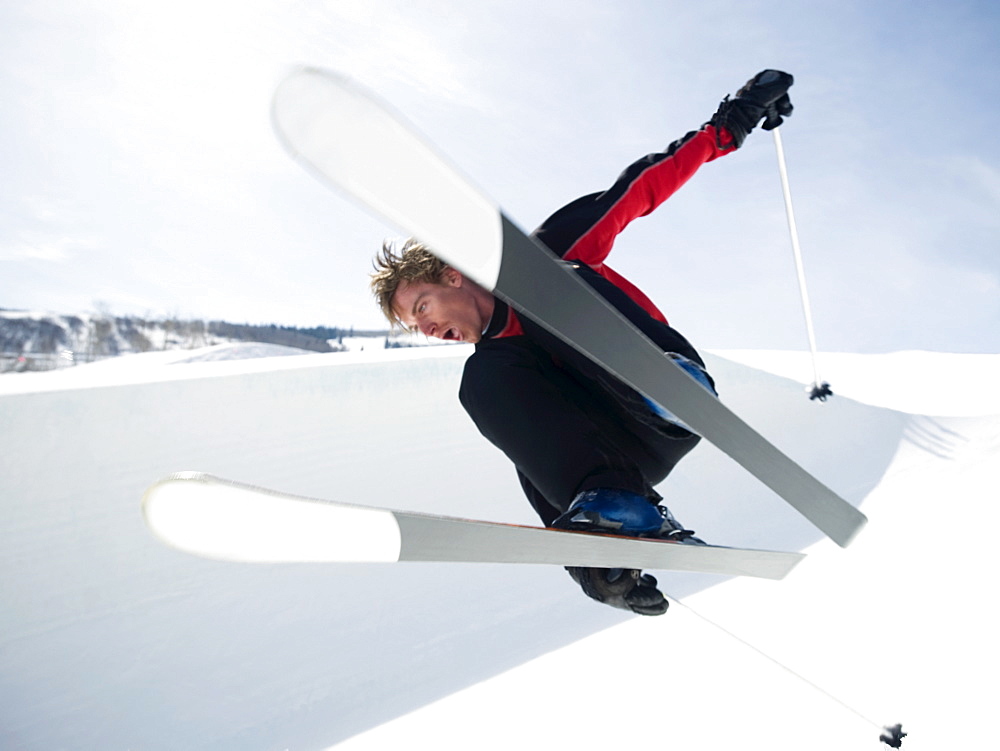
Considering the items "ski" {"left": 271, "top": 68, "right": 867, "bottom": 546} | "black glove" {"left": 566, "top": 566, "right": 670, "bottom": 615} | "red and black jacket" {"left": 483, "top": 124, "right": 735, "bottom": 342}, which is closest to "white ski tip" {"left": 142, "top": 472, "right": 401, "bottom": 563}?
"ski" {"left": 271, "top": 68, "right": 867, "bottom": 546}

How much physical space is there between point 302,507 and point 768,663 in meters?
1.74

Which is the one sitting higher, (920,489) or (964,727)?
(920,489)

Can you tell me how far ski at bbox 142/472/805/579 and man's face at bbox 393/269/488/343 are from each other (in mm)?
622

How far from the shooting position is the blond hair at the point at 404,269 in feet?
4.59

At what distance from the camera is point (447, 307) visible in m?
1.39

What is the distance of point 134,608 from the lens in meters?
2.52

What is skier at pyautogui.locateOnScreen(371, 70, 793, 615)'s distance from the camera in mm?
1062

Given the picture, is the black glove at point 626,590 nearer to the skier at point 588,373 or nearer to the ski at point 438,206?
the skier at point 588,373

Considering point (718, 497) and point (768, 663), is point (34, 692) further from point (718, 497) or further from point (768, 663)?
point (718, 497)

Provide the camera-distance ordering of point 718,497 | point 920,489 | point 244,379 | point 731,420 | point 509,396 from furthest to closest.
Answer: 1. point 718,497
2. point 920,489
3. point 244,379
4. point 509,396
5. point 731,420

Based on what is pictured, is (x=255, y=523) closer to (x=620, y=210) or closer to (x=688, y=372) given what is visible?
(x=688, y=372)

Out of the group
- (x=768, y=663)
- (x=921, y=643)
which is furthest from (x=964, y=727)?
(x=768, y=663)

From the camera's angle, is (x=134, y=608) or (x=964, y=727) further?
(x=134, y=608)

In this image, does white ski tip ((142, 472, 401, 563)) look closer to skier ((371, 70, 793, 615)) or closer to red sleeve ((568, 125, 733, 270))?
skier ((371, 70, 793, 615))
